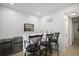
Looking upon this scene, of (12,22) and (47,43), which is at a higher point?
(12,22)

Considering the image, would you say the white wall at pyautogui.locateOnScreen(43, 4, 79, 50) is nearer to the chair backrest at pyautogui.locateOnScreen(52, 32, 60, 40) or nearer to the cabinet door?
the chair backrest at pyautogui.locateOnScreen(52, 32, 60, 40)

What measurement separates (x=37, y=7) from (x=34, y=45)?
761 mm

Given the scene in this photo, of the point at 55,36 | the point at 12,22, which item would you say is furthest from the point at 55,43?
the point at 12,22

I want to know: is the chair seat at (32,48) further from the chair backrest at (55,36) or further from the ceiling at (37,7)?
the ceiling at (37,7)

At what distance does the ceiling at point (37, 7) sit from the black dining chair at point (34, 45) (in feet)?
1.59

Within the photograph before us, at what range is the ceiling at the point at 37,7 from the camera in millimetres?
1834

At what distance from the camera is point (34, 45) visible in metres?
1.91

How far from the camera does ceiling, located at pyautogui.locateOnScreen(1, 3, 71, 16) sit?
72.2 inches

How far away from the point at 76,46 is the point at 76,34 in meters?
0.24

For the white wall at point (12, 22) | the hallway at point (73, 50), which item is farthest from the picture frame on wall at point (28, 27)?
the hallway at point (73, 50)

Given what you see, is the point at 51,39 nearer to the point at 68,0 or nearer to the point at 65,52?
the point at 65,52

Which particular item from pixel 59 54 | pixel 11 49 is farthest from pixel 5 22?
pixel 59 54

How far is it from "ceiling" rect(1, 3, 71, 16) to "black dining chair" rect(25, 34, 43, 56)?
484mm

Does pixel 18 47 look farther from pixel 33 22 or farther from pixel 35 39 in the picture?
pixel 33 22
